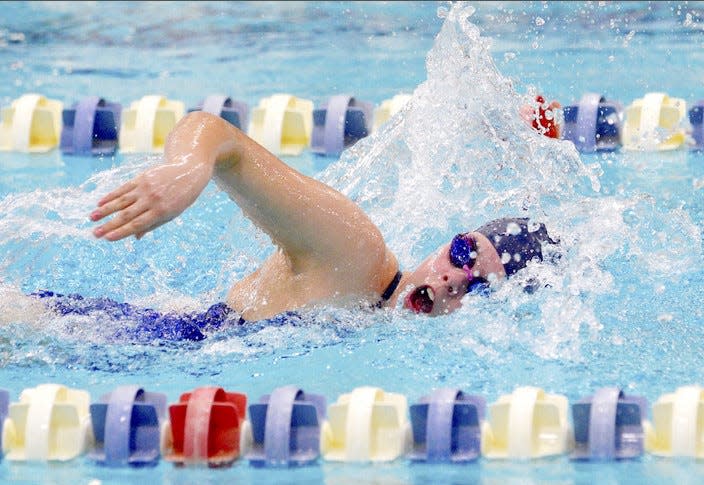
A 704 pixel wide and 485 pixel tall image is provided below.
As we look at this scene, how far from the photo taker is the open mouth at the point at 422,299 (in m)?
2.65

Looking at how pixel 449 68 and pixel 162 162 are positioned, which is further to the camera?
pixel 449 68

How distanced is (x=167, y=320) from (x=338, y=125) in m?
1.63

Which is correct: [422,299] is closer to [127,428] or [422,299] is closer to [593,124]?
[127,428]

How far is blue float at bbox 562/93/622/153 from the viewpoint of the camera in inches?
165

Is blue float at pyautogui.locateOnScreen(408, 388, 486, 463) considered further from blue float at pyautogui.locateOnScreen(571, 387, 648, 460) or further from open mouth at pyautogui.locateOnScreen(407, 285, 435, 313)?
open mouth at pyautogui.locateOnScreen(407, 285, 435, 313)

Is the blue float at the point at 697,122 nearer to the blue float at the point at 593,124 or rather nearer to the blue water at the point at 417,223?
the blue water at the point at 417,223

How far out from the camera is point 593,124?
4.17 m

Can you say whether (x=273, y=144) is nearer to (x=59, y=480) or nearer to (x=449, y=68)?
(x=449, y=68)

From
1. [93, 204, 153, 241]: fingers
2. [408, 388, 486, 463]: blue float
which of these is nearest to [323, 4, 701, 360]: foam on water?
[408, 388, 486, 463]: blue float

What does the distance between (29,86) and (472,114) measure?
2262 millimetres

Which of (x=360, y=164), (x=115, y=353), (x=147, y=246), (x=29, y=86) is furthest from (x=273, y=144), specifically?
(x=115, y=353)

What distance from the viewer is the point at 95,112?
432 centimetres

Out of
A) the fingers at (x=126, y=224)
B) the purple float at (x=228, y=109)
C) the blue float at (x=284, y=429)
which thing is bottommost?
the blue float at (x=284, y=429)

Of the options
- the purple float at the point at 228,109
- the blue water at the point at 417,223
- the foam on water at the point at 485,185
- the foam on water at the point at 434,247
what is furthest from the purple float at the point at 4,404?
the purple float at the point at 228,109
